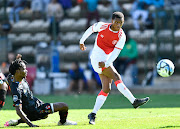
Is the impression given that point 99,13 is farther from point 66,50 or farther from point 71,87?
point 71,87

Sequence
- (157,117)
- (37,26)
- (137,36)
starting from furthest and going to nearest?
1. (37,26)
2. (137,36)
3. (157,117)

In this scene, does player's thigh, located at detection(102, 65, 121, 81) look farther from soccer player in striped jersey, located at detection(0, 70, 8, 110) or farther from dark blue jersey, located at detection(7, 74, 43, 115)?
soccer player in striped jersey, located at detection(0, 70, 8, 110)

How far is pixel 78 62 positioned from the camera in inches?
631

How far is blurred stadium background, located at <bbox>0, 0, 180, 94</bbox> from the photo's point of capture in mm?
15023

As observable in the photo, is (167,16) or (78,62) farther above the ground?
(167,16)

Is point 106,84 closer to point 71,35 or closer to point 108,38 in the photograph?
point 108,38

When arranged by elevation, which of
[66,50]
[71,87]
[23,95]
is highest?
[23,95]

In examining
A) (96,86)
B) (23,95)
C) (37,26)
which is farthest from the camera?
(37,26)

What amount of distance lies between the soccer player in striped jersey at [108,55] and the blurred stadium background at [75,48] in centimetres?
717

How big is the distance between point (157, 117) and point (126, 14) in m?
9.39

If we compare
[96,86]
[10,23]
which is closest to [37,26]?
[10,23]

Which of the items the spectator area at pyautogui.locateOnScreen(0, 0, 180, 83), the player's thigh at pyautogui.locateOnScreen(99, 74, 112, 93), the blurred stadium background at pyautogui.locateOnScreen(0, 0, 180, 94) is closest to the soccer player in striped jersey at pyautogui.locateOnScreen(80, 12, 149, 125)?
the player's thigh at pyautogui.locateOnScreen(99, 74, 112, 93)

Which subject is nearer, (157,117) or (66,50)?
(157,117)

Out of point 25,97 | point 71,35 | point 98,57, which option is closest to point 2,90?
point 25,97
